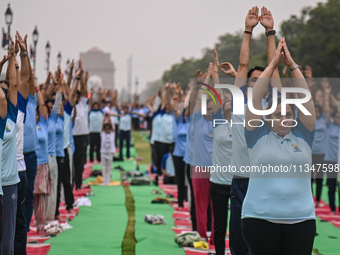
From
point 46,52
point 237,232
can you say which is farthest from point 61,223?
point 46,52

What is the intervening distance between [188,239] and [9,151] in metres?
3.01

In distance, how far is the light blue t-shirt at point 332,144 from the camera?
32.6 ft

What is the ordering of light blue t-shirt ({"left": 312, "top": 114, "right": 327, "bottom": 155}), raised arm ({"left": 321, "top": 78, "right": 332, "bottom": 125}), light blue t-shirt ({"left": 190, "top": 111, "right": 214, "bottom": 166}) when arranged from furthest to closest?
1. light blue t-shirt ({"left": 312, "top": 114, "right": 327, "bottom": 155})
2. raised arm ({"left": 321, "top": 78, "right": 332, "bottom": 125})
3. light blue t-shirt ({"left": 190, "top": 111, "right": 214, "bottom": 166})

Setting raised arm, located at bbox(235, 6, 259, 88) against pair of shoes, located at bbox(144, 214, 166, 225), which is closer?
raised arm, located at bbox(235, 6, 259, 88)

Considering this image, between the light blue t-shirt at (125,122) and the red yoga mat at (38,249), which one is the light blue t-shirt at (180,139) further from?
the light blue t-shirt at (125,122)

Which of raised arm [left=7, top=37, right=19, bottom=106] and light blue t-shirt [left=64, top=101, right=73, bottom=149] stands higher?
raised arm [left=7, top=37, right=19, bottom=106]

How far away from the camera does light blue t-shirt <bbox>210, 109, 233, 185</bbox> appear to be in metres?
5.35

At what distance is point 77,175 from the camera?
10711 millimetres

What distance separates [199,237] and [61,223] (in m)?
2.48

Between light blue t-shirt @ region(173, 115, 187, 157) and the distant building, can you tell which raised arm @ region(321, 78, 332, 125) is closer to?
light blue t-shirt @ region(173, 115, 187, 157)

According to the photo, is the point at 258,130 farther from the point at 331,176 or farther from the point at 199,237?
the point at 331,176

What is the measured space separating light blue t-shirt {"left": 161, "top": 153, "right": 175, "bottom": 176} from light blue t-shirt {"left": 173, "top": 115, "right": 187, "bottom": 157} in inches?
135

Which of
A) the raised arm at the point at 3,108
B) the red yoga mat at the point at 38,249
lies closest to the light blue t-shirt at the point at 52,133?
the red yoga mat at the point at 38,249

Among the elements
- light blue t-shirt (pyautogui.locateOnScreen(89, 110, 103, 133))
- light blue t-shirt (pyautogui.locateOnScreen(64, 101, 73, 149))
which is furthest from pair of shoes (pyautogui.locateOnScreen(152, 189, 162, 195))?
light blue t-shirt (pyautogui.locateOnScreen(89, 110, 103, 133))
